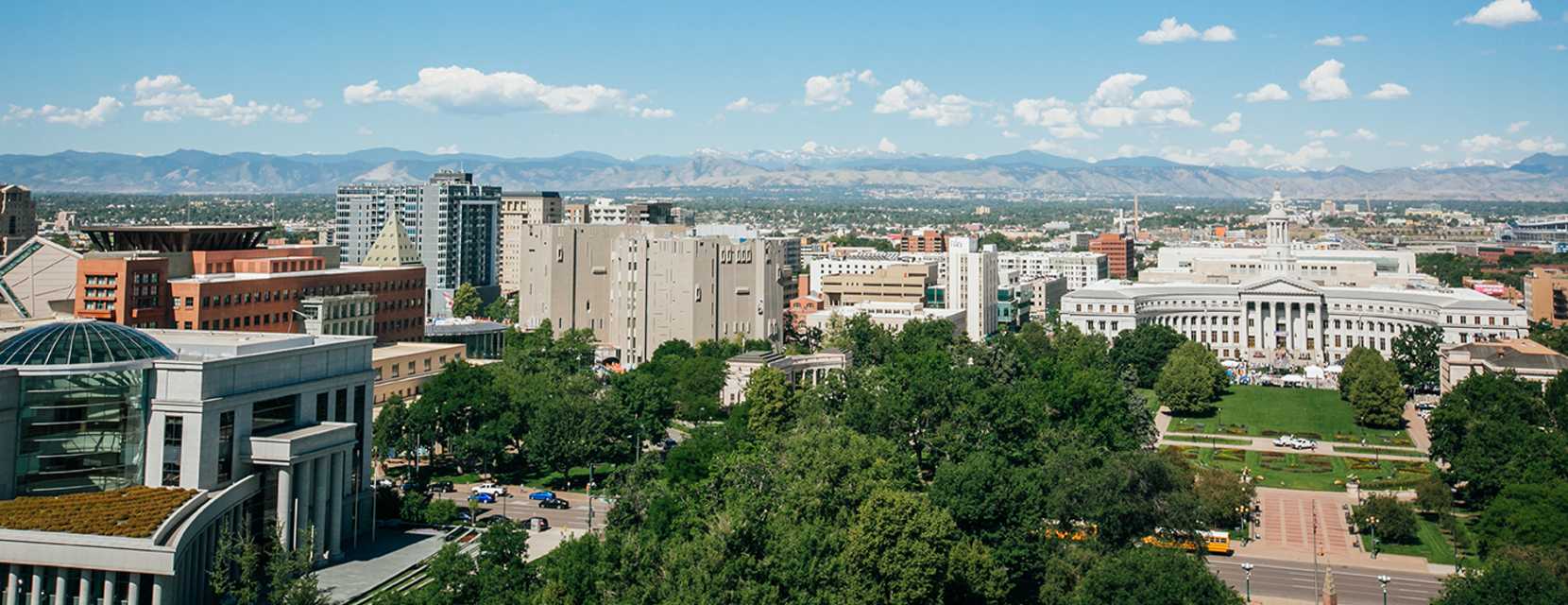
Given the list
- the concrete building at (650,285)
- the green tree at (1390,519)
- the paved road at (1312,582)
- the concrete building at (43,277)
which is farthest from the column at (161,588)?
the concrete building at (650,285)

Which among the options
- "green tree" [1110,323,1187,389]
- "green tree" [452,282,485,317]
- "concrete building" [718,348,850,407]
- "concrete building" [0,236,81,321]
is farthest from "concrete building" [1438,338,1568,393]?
"green tree" [452,282,485,317]

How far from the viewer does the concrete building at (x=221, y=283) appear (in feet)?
249

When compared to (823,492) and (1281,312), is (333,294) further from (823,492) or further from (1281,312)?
(1281,312)

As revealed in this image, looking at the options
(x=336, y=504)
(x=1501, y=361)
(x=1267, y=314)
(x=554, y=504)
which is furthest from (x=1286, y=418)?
(x=336, y=504)

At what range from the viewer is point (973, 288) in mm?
144375

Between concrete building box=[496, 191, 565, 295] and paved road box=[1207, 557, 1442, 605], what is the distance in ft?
450

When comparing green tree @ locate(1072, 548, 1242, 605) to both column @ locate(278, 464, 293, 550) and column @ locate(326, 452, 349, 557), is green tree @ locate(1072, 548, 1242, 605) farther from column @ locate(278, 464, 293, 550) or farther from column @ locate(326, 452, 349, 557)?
column @ locate(278, 464, 293, 550)

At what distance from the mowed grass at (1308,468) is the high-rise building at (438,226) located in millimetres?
107611

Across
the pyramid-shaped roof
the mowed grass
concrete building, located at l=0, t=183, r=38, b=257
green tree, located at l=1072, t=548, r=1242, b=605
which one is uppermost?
concrete building, located at l=0, t=183, r=38, b=257

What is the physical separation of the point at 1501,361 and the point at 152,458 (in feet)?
307

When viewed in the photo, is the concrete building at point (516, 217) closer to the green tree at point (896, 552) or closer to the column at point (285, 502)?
the column at point (285, 502)

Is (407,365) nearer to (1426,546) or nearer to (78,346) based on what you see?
(78,346)

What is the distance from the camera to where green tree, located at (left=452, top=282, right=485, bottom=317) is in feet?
521

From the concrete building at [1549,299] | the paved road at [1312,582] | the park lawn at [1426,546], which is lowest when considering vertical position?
the paved road at [1312,582]
